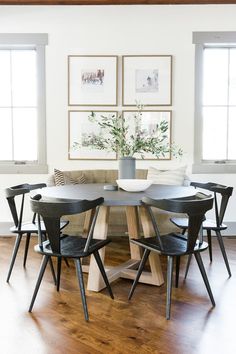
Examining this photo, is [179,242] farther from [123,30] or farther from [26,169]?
[123,30]

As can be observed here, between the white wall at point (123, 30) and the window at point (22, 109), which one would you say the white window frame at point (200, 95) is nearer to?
the white wall at point (123, 30)

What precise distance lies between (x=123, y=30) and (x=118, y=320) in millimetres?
3584

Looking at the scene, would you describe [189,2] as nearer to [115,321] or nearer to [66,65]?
[66,65]

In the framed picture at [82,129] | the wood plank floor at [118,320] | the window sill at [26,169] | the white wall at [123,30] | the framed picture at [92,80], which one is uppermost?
the white wall at [123,30]

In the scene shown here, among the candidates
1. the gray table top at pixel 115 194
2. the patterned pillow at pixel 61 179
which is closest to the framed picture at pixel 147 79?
the patterned pillow at pixel 61 179

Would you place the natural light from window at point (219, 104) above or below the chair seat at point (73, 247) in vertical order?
above

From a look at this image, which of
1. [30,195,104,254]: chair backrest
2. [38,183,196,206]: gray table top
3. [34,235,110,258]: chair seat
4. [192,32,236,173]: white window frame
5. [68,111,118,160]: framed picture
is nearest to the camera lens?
[30,195,104,254]: chair backrest

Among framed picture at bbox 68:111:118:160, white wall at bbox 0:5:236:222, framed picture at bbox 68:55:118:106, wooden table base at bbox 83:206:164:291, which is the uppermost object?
white wall at bbox 0:5:236:222

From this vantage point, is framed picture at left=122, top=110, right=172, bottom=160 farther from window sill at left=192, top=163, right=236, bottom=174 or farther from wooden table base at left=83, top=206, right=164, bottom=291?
wooden table base at left=83, top=206, right=164, bottom=291

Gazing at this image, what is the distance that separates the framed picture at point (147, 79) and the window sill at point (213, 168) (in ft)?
2.90

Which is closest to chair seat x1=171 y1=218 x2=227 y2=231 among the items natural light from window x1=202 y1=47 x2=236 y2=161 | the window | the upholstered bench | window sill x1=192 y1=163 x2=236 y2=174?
the upholstered bench

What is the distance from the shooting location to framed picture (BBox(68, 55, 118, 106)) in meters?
4.82

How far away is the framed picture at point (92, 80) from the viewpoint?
4.82 metres

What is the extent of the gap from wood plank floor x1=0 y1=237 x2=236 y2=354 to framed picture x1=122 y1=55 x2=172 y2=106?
7.77 feet
